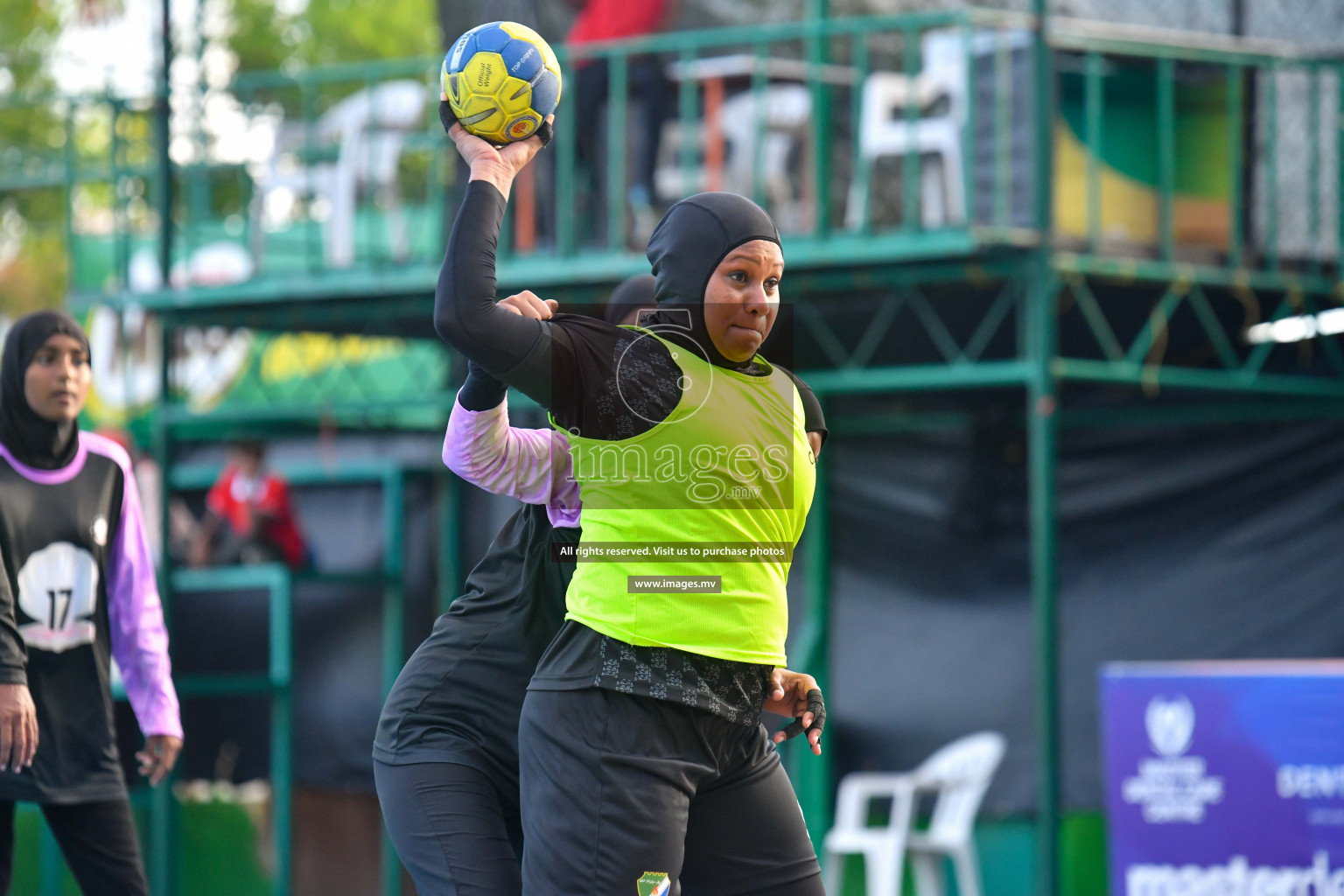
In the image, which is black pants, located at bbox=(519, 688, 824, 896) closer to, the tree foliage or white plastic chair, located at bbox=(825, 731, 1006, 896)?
white plastic chair, located at bbox=(825, 731, 1006, 896)

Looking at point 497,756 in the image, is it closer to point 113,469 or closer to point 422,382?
point 113,469

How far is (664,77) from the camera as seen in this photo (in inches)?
331

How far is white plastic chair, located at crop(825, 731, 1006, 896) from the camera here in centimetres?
829

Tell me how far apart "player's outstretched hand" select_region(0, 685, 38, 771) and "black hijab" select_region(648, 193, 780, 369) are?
2.07 meters

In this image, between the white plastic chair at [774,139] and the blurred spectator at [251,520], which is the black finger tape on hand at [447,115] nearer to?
the white plastic chair at [774,139]

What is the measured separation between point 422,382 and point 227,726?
2.54 metres

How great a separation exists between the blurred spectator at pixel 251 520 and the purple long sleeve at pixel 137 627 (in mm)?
5009

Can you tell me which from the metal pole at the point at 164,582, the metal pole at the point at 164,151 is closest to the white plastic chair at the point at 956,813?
the metal pole at the point at 164,582

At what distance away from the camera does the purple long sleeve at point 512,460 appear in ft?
10.8

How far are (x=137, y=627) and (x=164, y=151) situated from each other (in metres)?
4.27

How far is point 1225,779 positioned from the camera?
20.8 ft

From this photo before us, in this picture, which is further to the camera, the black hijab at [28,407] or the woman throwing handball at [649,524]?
the black hijab at [28,407]

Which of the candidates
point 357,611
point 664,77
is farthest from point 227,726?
point 664,77

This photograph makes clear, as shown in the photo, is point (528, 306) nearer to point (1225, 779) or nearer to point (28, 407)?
point (28, 407)
